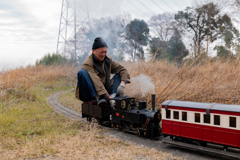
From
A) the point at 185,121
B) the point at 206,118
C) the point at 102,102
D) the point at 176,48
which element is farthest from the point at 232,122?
the point at 176,48

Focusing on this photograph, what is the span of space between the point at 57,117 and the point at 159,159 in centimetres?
456

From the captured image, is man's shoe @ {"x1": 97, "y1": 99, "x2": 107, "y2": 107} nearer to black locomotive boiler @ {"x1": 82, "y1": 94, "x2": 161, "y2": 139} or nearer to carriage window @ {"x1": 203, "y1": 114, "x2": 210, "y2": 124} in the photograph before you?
black locomotive boiler @ {"x1": 82, "y1": 94, "x2": 161, "y2": 139}

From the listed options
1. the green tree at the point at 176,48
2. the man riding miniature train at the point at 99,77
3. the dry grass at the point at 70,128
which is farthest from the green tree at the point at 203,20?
the man riding miniature train at the point at 99,77

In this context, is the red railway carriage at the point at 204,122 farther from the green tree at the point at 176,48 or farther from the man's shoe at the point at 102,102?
the green tree at the point at 176,48

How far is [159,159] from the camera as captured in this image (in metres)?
3.52

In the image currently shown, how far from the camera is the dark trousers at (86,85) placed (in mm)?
5039

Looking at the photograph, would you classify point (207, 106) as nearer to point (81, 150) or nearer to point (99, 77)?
point (81, 150)

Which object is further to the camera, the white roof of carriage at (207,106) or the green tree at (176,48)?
the green tree at (176,48)

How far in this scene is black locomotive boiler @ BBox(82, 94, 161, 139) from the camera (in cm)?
459

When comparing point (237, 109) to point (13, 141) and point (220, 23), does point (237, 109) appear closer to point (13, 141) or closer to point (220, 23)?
point (13, 141)

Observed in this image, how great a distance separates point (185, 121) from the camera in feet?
12.6

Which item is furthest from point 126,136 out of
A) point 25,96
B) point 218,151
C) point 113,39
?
point 113,39

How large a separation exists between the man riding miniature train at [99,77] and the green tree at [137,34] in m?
12.3

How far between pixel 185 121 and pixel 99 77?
2574mm
